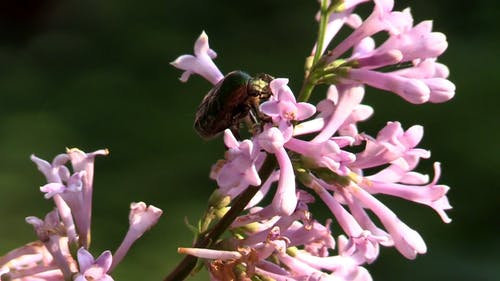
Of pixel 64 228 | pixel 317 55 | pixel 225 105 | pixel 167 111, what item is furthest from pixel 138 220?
pixel 167 111

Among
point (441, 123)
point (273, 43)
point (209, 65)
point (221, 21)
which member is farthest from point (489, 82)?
point (209, 65)

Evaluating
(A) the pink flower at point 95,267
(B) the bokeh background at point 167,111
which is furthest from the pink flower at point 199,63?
(B) the bokeh background at point 167,111

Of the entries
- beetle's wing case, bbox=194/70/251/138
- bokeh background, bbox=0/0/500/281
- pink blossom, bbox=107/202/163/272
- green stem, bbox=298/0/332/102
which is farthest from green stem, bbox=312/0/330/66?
bokeh background, bbox=0/0/500/281

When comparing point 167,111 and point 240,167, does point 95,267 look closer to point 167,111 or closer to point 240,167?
point 240,167

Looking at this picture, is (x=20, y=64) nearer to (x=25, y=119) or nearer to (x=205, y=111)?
(x=25, y=119)

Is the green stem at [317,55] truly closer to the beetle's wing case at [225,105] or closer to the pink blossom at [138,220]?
the beetle's wing case at [225,105]
